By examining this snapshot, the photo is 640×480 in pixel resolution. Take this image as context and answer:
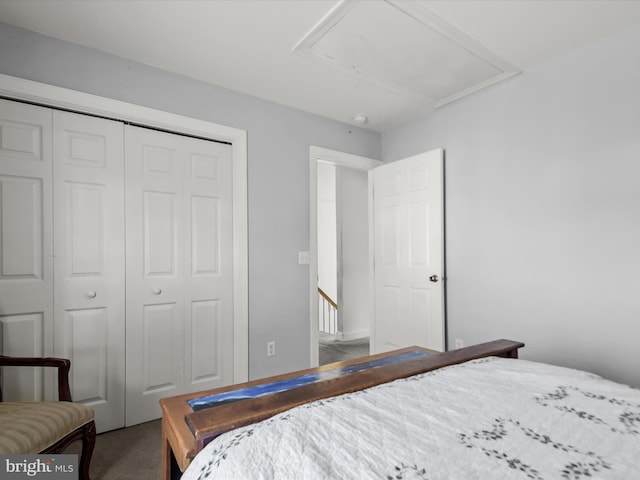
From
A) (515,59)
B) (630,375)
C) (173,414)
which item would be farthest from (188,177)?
(630,375)

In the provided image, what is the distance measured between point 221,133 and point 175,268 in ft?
3.63

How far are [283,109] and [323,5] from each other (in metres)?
1.26

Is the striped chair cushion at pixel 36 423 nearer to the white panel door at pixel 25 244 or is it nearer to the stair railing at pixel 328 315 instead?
the white panel door at pixel 25 244

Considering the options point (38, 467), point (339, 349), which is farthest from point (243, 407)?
point (339, 349)

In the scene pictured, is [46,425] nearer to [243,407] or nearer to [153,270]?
[243,407]

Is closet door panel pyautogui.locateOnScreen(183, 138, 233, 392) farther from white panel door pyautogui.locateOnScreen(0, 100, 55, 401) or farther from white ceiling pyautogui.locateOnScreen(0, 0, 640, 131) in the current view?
white panel door pyautogui.locateOnScreen(0, 100, 55, 401)

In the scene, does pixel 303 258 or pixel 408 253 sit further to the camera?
pixel 408 253

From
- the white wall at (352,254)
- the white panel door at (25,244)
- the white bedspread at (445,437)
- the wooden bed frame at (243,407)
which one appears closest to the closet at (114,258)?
the white panel door at (25,244)

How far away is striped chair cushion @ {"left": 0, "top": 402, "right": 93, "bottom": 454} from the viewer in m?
1.31

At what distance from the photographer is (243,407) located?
98 cm

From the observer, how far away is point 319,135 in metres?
3.26

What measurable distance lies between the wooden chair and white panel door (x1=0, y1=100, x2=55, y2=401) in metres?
0.34

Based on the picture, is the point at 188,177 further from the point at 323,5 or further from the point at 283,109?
the point at 323,5

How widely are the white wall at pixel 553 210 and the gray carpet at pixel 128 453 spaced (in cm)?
237
